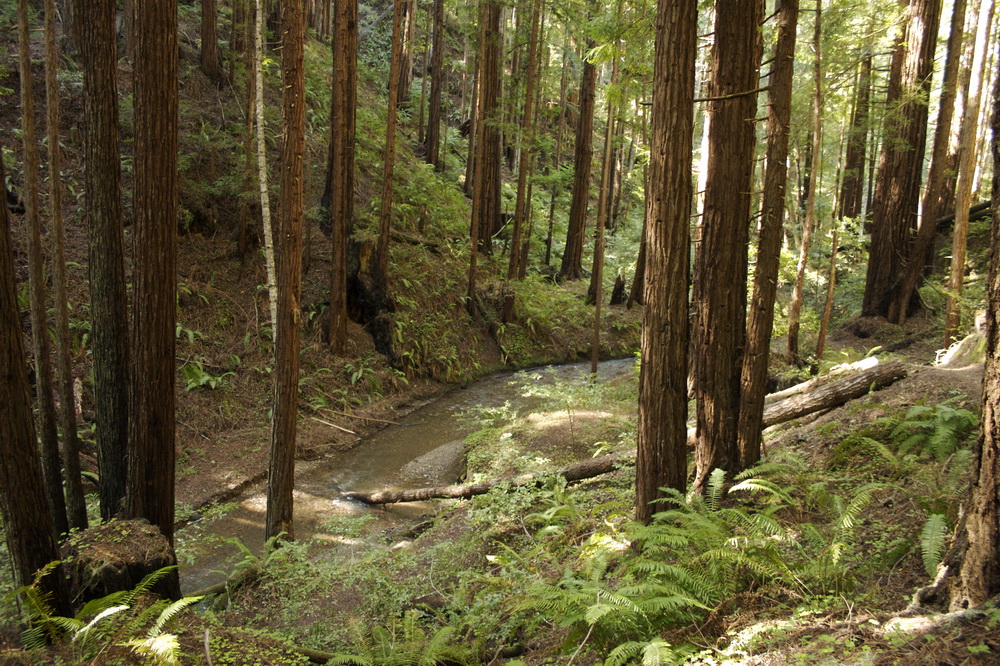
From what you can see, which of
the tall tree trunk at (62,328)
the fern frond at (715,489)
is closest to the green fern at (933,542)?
the fern frond at (715,489)

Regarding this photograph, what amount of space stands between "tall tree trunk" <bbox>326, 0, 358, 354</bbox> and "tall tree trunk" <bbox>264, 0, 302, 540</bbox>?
677 cm

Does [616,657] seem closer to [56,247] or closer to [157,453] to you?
[157,453]

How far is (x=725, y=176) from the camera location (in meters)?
6.09

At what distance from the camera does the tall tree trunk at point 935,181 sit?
11992 millimetres

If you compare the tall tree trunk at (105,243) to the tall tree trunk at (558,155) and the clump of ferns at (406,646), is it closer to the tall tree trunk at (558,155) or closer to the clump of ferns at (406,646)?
A: the clump of ferns at (406,646)

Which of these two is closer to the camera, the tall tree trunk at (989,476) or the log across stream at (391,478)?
the tall tree trunk at (989,476)

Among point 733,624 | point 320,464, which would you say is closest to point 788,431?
point 733,624

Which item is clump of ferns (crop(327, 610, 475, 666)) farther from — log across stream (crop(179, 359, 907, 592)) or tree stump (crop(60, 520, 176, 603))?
log across stream (crop(179, 359, 907, 592))

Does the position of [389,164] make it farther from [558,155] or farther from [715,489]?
[558,155]

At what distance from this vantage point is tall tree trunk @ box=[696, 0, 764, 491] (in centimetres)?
595

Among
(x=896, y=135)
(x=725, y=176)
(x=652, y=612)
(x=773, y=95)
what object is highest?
(x=896, y=135)

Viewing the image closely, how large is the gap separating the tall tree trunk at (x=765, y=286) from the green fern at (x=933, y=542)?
8.04 ft

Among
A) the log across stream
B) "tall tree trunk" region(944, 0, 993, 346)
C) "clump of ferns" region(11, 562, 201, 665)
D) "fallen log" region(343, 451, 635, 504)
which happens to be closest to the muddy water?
the log across stream

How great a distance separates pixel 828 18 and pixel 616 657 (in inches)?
518
